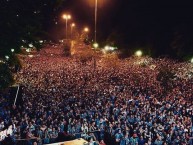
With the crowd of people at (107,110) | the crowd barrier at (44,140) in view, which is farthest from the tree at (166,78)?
the crowd barrier at (44,140)

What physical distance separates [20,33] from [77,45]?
6334 cm

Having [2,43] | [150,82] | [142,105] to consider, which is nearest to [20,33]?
[2,43]

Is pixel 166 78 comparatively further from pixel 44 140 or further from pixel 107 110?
pixel 44 140

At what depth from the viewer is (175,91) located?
3036cm

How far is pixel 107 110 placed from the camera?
79.3 ft

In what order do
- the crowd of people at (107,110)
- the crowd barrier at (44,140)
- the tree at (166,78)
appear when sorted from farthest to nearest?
1. the tree at (166,78)
2. the crowd of people at (107,110)
3. the crowd barrier at (44,140)

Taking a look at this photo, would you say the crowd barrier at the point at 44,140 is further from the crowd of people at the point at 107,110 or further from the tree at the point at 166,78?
the tree at the point at 166,78

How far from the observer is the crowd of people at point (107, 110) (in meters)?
20.0

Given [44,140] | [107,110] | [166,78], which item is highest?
[166,78]

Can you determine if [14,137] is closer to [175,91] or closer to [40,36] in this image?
[40,36]

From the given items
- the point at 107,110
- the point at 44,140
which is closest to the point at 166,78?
the point at 107,110

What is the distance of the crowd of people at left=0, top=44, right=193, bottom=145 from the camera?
20047 millimetres

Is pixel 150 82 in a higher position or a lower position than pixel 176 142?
higher

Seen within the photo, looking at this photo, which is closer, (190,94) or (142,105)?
(142,105)
